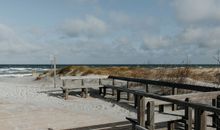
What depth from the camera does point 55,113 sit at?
12305 mm

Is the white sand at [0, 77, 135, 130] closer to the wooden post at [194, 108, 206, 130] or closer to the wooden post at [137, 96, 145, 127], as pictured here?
the wooden post at [137, 96, 145, 127]

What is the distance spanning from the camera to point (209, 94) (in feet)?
24.0

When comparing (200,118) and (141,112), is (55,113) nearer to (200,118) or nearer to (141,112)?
(141,112)

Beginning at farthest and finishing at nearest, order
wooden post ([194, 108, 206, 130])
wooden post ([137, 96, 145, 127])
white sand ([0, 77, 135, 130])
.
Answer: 1. white sand ([0, 77, 135, 130])
2. wooden post ([137, 96, 145, 127])
3. wooden post ([194, 108, 206, 130])

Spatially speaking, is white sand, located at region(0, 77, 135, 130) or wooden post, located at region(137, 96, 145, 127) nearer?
wooden post, located at region(137, 96, 145, 127)

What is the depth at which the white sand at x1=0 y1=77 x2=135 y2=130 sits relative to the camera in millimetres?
10391

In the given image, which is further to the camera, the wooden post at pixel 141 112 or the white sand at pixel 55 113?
the white sand at pixel 55 113

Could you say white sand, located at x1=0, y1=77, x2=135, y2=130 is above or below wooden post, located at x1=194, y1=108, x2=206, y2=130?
below

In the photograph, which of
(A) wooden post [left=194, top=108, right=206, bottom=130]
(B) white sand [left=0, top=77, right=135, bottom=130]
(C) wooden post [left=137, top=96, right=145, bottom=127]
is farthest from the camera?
(B) white sand [left=0, top=77, right=135, bottom=130]

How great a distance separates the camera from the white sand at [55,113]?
10391 millimetres

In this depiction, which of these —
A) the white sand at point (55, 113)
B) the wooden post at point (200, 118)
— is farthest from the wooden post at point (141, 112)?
the white sand at point (55, 113)

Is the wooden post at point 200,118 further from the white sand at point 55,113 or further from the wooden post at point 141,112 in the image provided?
the white sand at point 55,113

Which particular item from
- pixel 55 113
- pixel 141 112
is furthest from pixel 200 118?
pixel 55 113

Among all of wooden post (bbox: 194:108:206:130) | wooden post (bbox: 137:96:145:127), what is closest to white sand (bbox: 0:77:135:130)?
wooden post (bbox: 137:96:145:127)
